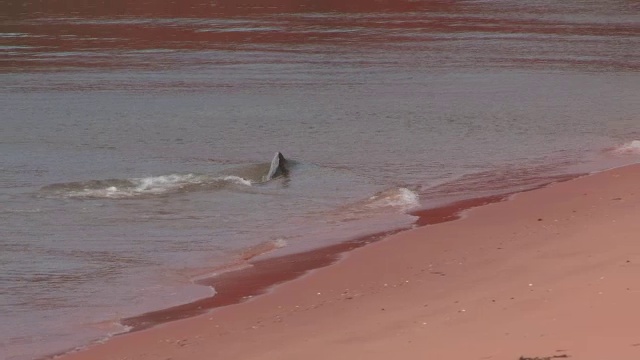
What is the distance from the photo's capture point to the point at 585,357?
7203 millimetres

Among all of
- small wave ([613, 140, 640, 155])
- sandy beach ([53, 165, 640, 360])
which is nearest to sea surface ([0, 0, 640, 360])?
small wave ([613, 140, 640, 155])

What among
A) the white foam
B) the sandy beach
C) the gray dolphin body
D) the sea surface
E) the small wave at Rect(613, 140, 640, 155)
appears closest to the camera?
the sandy beach

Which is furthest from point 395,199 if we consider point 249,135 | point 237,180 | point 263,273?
point 249,135

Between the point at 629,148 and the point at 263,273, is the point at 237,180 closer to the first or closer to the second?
the point at 263,273

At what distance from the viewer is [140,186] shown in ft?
50.9

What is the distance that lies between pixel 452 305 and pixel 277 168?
737cm

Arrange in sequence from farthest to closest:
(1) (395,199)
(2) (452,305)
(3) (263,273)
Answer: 1. (1) (395,199)
2. (3) (263,273)
3. (2) (452,305)

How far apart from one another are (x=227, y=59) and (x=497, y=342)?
2287 cm

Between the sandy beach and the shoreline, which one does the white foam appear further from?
the sandy beach

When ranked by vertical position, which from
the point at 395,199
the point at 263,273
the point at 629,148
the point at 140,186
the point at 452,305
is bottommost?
the point at 629,148

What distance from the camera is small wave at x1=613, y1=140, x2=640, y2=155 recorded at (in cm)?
1680

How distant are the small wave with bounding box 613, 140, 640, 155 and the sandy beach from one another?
14.9ft

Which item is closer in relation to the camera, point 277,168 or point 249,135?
point 277,168

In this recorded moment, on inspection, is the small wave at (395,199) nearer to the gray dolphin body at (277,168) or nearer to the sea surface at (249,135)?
the sea surface at (249,135)
